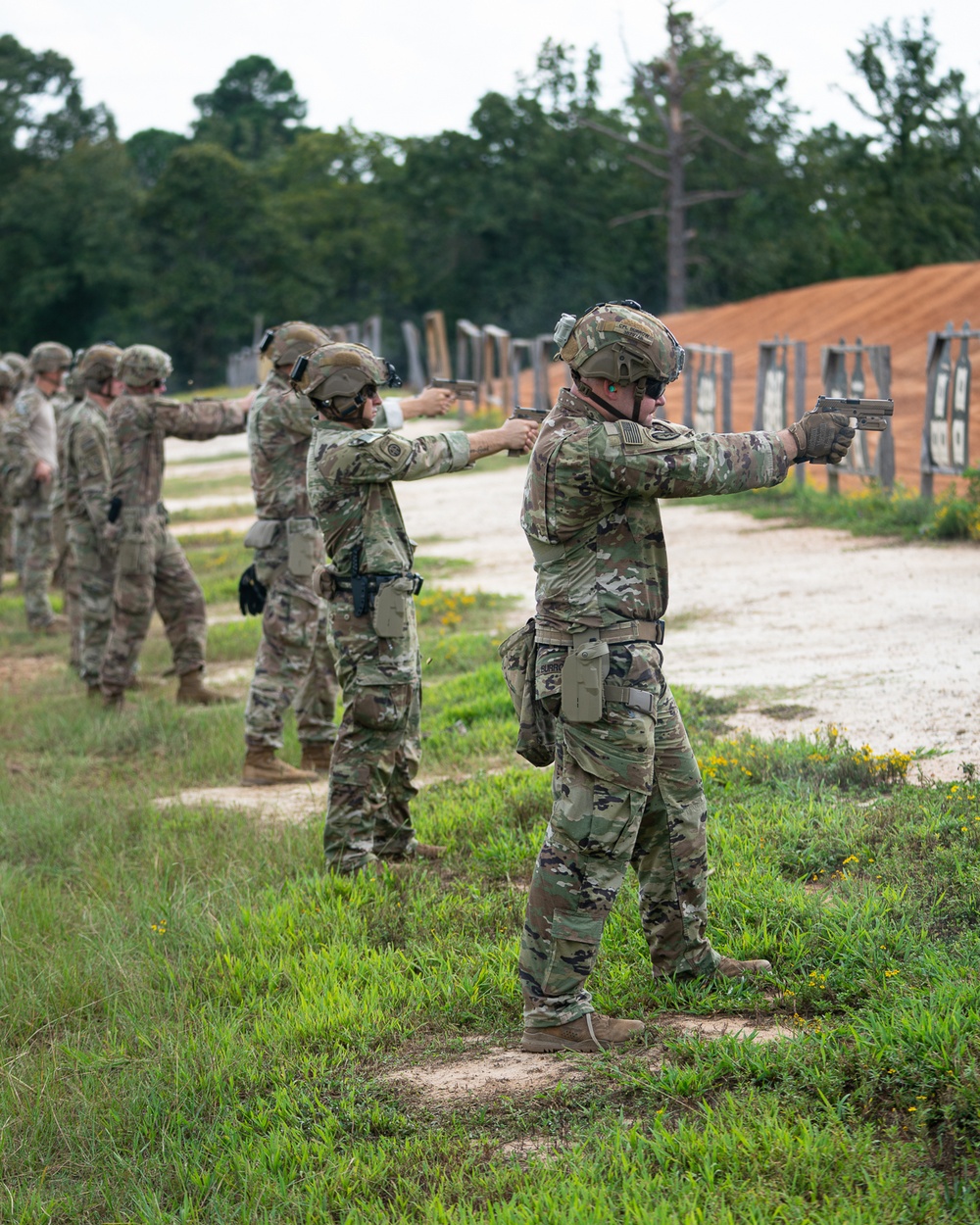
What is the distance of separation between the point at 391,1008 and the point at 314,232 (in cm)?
5800

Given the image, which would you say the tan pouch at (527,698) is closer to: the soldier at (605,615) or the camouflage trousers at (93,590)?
the soldier at (605,615)

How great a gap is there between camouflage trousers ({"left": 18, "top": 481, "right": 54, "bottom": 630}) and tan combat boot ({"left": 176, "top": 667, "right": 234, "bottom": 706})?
4.03 meters

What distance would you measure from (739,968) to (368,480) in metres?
2.30

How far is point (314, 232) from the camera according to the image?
59281 millimetres

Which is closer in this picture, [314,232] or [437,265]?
[437,265]

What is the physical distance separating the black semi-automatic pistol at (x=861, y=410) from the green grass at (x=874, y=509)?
8.10m

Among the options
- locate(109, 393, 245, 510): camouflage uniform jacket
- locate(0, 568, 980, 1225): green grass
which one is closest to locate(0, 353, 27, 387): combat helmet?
locate(109, 393, 245, 510): camouflage uniform jacket

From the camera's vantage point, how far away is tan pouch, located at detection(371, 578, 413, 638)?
5.48 m

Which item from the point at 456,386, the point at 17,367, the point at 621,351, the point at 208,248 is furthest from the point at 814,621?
the point at 208,248

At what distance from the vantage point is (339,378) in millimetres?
5438

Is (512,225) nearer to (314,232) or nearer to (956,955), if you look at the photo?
(314,232)

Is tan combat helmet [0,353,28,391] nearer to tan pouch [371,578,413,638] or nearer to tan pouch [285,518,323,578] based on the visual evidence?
tan pouch [285,518,323,578]

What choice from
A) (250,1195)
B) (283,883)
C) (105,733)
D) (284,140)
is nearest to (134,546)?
(105,733)

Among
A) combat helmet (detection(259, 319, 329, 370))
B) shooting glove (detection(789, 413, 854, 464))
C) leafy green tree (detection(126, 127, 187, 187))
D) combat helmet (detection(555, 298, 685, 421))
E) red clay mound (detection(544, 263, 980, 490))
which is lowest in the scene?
shooting glove (detection(789, 413, 854, 464))
